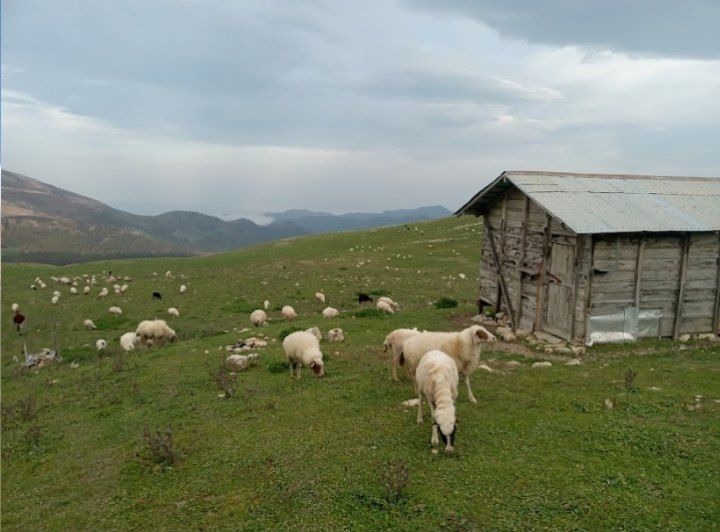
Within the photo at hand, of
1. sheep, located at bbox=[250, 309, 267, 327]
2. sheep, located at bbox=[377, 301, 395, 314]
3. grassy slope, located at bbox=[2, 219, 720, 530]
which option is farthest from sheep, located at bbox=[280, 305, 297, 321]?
grassy slope, located at bbox=[2, 219, 720, 530]

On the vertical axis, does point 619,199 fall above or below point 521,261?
above

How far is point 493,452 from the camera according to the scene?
10141 millimetres

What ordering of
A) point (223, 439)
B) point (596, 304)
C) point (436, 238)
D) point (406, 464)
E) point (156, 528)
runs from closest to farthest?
point (156, 528)
point (406, 464)
point (223, 439)
point (596, 304)
point (436, 238)

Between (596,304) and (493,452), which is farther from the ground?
(596,304)

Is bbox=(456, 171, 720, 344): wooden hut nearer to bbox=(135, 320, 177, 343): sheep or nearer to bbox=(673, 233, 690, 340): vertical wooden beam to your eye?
bbox=(673, 233, 690, 340): vertical wooden beam

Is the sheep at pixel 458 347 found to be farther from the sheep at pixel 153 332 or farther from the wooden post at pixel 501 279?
the sheep at pixel 153 332

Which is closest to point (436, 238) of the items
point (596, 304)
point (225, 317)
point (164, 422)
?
point (225, 317)

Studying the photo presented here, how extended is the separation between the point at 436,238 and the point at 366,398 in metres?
51.2

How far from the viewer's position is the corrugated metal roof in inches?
723

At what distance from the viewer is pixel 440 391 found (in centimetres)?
1005

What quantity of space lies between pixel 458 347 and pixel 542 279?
9.52 metres

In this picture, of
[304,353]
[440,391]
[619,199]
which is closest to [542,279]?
[619,199]

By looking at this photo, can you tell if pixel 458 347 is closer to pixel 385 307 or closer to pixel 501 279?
pixel 501 279

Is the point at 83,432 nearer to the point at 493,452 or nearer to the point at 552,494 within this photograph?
the point at 493,452
